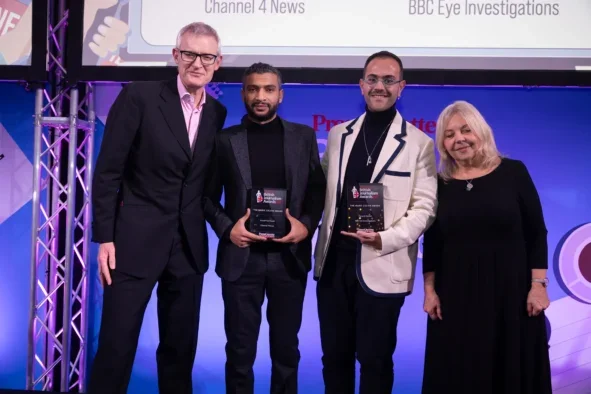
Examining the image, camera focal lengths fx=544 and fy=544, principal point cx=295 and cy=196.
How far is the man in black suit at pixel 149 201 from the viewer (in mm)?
2393

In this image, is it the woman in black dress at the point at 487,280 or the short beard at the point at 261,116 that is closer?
the woman in black dress at the point at 487,280

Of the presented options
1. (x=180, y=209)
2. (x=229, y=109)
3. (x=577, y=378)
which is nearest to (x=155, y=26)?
(x=229, y=109)

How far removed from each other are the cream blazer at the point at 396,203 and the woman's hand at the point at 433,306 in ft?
0.31

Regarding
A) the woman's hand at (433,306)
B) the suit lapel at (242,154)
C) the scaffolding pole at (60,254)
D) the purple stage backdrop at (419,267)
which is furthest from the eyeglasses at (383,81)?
the scaffolding pole at (60,254)

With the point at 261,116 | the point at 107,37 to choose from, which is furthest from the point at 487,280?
the point at 107,37

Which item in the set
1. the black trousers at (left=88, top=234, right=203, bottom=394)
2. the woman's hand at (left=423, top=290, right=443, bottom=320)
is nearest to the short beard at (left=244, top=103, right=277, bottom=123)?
the black trousers at (left=88, top=234, right=203, bottom=394)

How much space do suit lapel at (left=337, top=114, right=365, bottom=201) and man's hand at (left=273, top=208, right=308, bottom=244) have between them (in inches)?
8.7

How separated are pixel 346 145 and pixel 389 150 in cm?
21

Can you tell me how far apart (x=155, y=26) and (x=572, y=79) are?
252 cm

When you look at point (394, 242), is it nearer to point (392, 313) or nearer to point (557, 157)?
point (392, 313)

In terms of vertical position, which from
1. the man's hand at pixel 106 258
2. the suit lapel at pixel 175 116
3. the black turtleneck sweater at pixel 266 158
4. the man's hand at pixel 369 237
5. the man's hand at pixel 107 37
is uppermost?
the man's hand at pixel 107 37

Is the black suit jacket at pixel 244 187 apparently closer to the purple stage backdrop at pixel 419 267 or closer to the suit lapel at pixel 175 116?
the suit lapel at pixel 175 116

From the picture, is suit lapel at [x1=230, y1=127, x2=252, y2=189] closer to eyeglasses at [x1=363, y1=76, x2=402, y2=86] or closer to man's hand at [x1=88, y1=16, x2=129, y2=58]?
eyeglasses at [x1=363, y1=76, x2=402, y2=86]

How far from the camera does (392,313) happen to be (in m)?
2.42
